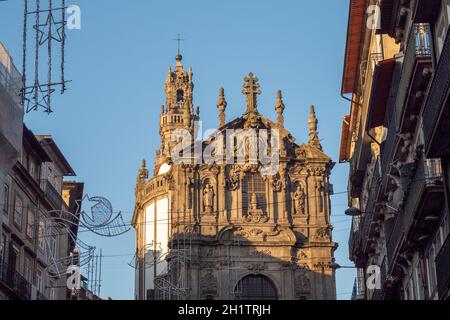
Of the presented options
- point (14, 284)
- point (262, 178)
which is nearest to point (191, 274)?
point (262, 178)

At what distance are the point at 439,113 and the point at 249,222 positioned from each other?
39.7 meters

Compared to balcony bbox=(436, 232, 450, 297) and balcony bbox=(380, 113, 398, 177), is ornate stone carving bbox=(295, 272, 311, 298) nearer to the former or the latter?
balcony bbox=(380, 113, 398, 177)

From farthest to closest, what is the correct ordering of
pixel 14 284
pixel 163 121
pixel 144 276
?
pixel 163 121 < pixel 144 276 < pixel 14 284

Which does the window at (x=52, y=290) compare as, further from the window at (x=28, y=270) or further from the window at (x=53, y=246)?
the window at (x=28, y=270)

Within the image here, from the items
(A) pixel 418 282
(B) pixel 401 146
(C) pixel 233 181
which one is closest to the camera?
(B) pixel 401 146

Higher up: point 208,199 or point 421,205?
point 208,199

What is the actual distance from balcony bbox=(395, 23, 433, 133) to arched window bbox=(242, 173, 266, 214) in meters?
33.3

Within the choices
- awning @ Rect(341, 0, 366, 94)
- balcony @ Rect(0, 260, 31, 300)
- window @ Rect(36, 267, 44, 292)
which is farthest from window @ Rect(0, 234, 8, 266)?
awning @ Rect(341, 0, 366, 94)

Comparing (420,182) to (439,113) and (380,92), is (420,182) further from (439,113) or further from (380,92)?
(380,92)

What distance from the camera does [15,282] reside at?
3688 centimetres

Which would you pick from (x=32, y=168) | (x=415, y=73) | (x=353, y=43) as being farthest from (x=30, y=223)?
(x=415, y=73)
